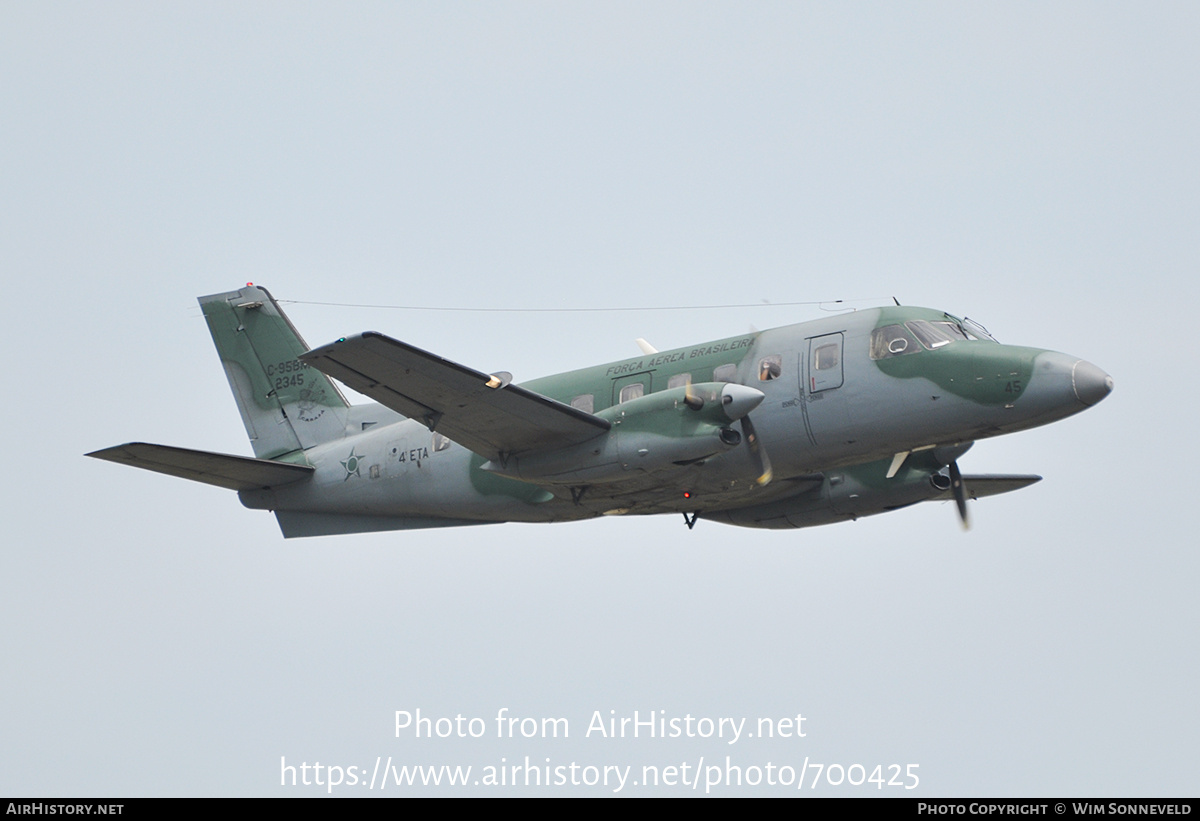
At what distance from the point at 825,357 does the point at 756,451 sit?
1969 millimetres

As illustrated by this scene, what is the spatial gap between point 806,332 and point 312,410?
36.6 feet

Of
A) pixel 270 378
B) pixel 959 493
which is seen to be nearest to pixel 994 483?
pixel 959 493

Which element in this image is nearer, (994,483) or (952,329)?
(952,329)

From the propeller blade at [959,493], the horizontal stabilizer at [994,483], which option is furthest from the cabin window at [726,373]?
the horizontal stabilizer at [994,483]

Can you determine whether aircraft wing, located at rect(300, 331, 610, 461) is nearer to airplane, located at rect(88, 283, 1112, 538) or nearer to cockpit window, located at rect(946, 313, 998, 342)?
airplane, located at rect(88, 283, 1112, 538)

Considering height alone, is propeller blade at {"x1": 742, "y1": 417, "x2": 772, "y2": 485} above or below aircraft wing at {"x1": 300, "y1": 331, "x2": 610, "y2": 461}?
below

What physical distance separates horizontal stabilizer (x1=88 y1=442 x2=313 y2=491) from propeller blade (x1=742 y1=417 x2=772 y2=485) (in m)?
9.35

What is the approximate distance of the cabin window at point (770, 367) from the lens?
23.3 metres

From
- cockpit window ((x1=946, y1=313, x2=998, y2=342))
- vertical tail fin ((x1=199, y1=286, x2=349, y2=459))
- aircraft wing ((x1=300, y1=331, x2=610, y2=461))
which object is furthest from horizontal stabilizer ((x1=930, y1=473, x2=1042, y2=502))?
vertical tail fin ((x1=199, y1=286, x2=349, y2=459))

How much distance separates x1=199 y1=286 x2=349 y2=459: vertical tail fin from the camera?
2888cm

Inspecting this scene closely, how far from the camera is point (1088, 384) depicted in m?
→ 21.6

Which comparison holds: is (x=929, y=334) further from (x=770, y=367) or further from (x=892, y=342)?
(x=770, y=367)

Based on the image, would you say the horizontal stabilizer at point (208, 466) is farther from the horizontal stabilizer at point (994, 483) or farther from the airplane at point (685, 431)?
the horizontal stabilizer at point (994, 483)

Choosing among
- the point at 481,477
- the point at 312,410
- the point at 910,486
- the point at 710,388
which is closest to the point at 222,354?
the point at 312,410
